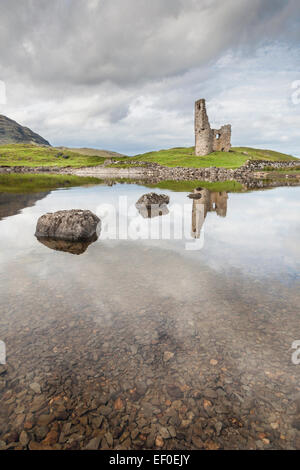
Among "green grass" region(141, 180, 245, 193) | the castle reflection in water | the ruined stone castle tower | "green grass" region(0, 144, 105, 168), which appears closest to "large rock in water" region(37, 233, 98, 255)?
the castle reflection in water

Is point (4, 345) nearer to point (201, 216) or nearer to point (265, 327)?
point (265, 327)

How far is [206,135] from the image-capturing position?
86938mm

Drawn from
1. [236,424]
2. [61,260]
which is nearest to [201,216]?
[61,260]

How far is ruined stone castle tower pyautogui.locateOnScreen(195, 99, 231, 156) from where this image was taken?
85.8m

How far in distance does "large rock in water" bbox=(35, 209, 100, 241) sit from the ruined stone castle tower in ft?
276

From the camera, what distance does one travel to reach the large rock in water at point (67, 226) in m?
12.7

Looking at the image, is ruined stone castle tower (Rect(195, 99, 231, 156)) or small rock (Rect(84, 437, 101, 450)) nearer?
small rock (Rect(84, 437, 101, 450))

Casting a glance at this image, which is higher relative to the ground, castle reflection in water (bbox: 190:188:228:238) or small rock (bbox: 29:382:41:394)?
castle reflection in water (bbox: 190:188:228:238)

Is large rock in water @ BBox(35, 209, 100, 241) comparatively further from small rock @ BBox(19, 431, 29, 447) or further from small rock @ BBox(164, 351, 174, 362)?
small rock @ BBox(19, 431, 29, 447)

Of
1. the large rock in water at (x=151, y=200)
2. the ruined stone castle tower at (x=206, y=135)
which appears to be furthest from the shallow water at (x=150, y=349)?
the ruined stone castle tower at (x=206, y=135)

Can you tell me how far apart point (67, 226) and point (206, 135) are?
278 ft

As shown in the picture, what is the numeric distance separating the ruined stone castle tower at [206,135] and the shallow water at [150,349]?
86.0 meters

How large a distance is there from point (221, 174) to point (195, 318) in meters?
61.4

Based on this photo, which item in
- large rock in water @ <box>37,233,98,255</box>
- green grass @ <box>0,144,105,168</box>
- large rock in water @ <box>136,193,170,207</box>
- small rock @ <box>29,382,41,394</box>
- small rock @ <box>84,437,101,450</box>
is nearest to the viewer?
small rock @ <box>84,437,101,450</box>
